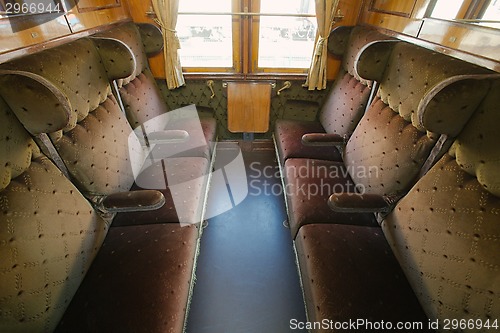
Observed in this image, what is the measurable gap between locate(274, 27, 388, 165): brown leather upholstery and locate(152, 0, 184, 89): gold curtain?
1.16 meters

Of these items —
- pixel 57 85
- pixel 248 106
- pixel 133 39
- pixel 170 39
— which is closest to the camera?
pixel 57 85

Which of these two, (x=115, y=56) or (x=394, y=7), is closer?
(x=115, y=56)

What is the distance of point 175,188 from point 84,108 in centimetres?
72

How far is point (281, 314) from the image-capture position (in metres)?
1.50

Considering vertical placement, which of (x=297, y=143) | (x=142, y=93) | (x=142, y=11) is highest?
(x=142, y=11)

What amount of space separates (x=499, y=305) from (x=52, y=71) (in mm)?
2113

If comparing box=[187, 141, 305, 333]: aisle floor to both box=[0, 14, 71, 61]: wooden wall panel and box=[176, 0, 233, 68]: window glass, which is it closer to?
box=[176, 0, 233, 68]: window glass

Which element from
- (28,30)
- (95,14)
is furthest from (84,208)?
(95,14)

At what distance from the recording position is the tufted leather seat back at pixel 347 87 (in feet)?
6.68

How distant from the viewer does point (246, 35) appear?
2.46 m

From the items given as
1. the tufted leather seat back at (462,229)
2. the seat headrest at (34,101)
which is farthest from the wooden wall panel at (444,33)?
→ the seat headrest at (34,101)

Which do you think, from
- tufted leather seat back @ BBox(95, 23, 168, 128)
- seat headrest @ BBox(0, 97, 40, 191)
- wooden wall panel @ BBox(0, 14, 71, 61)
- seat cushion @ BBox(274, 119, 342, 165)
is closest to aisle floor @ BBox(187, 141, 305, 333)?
seat cushion @ BBox(274, 119, 342, 165)

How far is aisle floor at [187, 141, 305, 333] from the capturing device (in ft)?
4.83

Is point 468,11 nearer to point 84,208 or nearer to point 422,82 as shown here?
point 422,82
